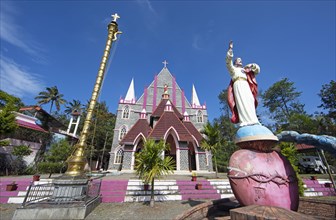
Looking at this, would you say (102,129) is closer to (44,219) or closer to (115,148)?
(115,148)

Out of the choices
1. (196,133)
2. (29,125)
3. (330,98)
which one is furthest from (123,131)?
(330,98)

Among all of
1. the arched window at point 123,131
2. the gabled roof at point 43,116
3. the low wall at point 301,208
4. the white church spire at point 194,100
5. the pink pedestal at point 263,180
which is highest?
the white church spire at point 194,100

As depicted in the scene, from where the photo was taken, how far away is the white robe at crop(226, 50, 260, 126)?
12.3ft

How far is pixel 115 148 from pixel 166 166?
16.5 meters

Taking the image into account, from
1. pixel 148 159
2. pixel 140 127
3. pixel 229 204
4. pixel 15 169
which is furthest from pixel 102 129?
pixel 229 204

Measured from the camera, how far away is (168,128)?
17.2m

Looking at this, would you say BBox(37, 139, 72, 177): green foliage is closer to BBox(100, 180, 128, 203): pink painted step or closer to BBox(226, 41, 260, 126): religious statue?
BBox(100, 180, 128, 203): pink painted step

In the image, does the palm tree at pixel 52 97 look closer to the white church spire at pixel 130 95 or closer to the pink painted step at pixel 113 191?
the white church spire at pixel 130 95

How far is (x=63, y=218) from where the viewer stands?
18.0ft

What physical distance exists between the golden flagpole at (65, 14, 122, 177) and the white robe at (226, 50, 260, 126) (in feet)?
24.1

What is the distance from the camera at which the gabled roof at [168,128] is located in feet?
54.7

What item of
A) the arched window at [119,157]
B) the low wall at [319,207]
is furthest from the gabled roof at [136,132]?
the low wall at [319,207]

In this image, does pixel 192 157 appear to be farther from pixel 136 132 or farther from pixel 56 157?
pixel 56 157

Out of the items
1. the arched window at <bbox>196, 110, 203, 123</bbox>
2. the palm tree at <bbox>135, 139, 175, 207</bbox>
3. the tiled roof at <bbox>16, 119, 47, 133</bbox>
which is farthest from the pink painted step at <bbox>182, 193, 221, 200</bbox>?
the tiled roof at <bbox>16, 119, 47, 133</bbox>
